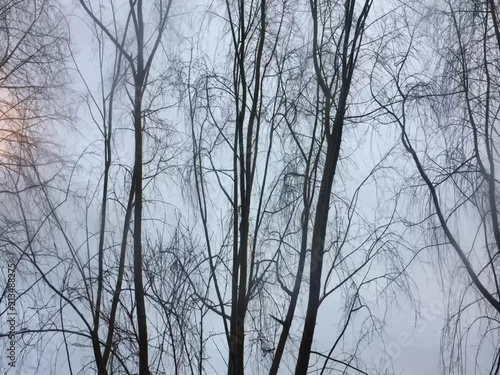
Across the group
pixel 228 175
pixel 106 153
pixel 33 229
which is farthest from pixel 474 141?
pixel 33 229

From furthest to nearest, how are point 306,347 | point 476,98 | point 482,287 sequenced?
point 476,98, point 482,287, point 306,347

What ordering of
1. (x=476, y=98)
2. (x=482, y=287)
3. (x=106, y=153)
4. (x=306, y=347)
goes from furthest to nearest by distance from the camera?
(x=106, y=153) → (x=476, y=98) → (x=482, y=287) → (x=306, y=347)

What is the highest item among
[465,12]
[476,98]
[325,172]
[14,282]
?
[465,12]

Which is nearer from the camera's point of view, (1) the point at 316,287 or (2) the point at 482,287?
(1) the point at 316,287

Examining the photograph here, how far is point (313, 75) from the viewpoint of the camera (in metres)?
5.44

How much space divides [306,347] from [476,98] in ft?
8.81

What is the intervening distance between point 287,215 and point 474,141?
69.2 inches

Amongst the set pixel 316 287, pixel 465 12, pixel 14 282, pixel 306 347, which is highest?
pixel 465 12

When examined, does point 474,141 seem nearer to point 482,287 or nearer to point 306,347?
point 482,287

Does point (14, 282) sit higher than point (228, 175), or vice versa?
point (228, 175)

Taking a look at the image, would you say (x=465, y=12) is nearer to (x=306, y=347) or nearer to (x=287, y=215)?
(x=287, y=215)

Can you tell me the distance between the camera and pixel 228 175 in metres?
5.37

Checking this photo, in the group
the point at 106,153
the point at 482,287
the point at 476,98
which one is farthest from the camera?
the point at 106,153

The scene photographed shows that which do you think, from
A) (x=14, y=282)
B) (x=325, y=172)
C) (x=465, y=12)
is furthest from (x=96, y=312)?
(x=465, y=12)
